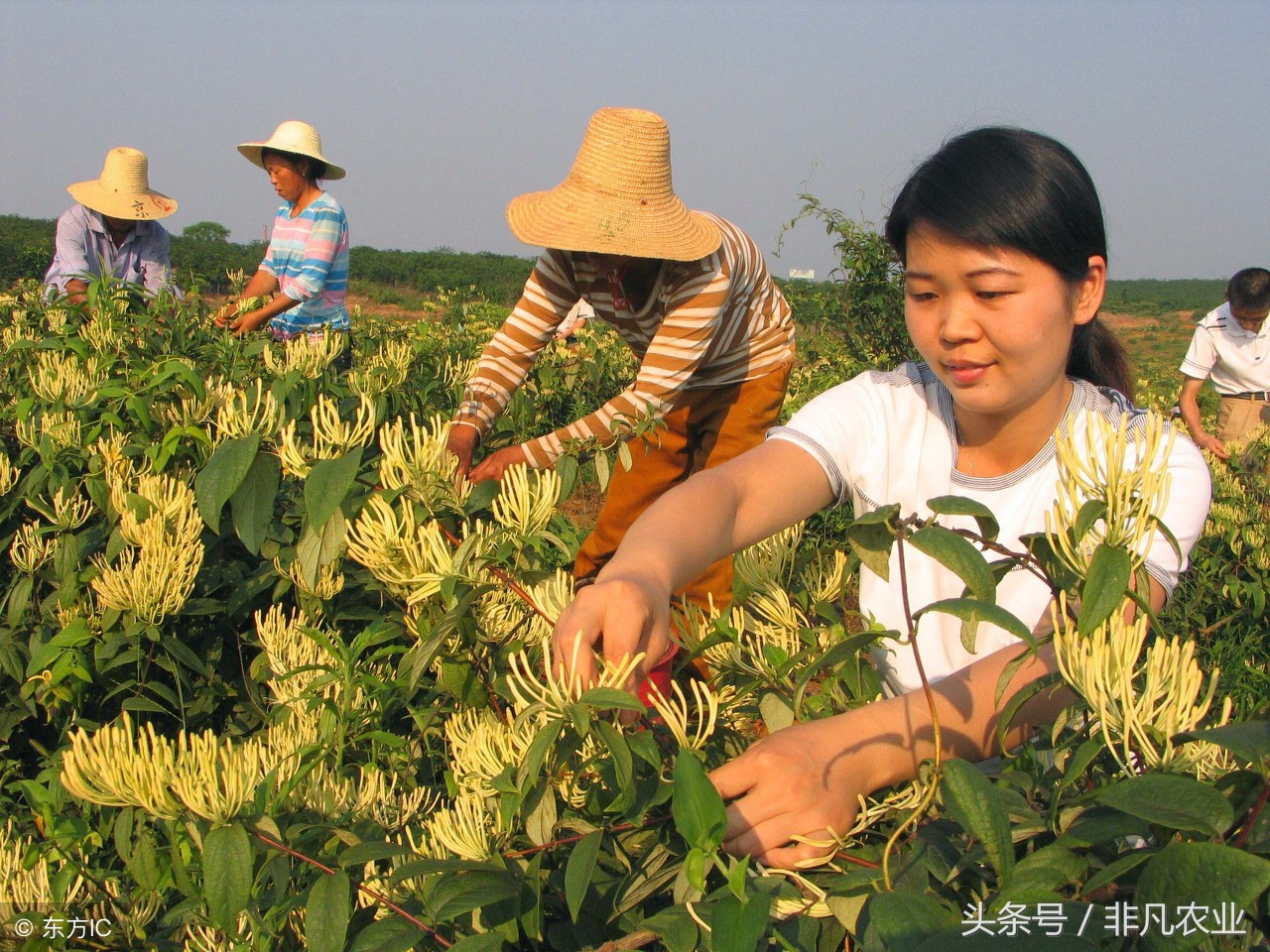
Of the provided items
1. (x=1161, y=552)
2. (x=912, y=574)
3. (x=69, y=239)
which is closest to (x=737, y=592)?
(x=912, y=574)

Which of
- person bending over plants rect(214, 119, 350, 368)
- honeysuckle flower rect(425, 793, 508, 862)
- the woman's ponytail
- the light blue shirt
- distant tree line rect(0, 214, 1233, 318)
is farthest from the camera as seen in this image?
distant tree line rect(0, 214, 1233, 318)

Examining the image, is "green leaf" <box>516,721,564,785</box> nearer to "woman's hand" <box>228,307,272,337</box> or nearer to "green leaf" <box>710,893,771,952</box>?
"green leaf" <box>710,893,771,952</box>

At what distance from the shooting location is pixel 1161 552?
3.81 ft

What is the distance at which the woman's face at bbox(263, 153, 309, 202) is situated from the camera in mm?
4035

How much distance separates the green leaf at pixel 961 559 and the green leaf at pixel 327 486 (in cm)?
59

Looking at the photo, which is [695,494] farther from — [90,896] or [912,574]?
[90,896]

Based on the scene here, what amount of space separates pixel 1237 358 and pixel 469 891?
5.55 meters

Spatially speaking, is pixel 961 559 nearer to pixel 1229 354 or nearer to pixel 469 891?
pixel 469 891

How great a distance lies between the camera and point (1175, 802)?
0.63 m

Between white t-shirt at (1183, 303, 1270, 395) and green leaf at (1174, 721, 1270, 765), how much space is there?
16.9 feet

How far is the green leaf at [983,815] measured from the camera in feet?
2.24

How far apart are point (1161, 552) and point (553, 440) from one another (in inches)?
47.9

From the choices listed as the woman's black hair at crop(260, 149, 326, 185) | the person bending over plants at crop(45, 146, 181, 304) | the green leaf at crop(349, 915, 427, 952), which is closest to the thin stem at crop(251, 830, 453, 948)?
the green leaf at crop(349, 915, 427, 952)

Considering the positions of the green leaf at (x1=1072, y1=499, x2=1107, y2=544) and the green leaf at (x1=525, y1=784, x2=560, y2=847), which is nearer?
the green leaf at (x1=1072, y1=499, x2=1107, y2=544)
